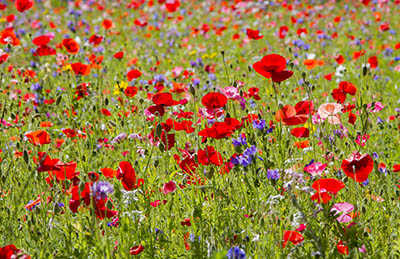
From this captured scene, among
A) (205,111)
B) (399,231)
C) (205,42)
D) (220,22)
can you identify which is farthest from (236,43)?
(399,231)

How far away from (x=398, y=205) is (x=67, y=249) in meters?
1.31

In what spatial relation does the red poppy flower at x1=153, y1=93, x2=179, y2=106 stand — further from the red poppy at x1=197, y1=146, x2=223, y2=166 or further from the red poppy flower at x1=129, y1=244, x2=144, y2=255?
the red poppy flower at x1=129, y1=244, x2=144, y2=255

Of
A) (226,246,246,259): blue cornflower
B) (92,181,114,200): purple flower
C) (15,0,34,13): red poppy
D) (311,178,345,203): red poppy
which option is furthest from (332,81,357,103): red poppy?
(15,0,34,13): red poppy

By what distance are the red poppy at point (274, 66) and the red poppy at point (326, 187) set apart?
428 mm

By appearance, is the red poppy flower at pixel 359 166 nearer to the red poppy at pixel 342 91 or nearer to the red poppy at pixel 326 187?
the red poppy at pixel 326 187

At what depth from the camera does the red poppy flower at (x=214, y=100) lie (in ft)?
6.25

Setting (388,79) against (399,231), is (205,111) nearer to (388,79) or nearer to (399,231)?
(399,231)

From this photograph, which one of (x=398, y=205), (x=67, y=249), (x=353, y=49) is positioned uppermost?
(x=67, y=249)

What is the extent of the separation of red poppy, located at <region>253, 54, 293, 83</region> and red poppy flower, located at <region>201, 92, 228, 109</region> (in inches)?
7.4

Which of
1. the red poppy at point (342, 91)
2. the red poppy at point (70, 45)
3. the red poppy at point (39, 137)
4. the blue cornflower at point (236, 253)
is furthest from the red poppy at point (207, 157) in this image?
the red poppy at point (70, 45)

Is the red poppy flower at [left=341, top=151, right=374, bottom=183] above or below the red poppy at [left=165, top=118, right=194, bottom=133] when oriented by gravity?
above

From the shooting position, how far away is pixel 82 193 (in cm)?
163

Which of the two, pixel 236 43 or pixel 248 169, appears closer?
pixel 248 169

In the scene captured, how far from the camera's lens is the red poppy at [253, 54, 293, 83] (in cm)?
178
